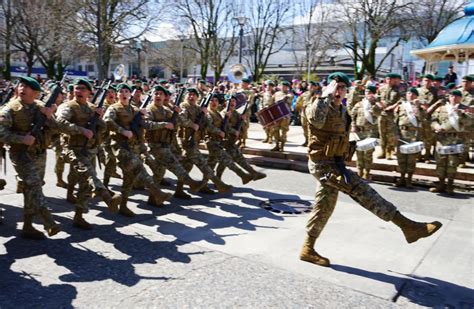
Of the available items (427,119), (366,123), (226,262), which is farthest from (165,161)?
(427,119)

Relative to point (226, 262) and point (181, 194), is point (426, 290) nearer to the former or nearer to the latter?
point (226, 262)

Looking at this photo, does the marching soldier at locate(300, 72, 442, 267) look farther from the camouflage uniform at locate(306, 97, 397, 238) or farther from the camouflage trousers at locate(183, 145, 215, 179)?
the camouflage trousers at locate(183, 145, 215, 179)

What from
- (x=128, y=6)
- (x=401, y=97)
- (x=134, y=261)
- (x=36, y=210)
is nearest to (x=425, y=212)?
(x=401, y=97)

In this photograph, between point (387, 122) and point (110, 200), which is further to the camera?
point (387, 122)

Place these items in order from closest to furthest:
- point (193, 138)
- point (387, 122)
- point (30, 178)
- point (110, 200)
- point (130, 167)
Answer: point (30, 178), point (110, 200), point (130, 167), point (193, 138), point (387, 122)

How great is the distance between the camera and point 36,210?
18.0 ft

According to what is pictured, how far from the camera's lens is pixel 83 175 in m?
6.25

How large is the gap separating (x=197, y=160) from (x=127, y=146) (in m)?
1.58

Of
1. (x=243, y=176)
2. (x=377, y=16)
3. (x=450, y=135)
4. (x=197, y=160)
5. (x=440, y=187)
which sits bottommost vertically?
(x=440, y=187)

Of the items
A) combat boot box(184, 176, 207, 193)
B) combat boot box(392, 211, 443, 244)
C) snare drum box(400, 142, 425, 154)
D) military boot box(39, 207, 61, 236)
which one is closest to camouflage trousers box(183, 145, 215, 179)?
combat boot box(184, 176, 207, 193)

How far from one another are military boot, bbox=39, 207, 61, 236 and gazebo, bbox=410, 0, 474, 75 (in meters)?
13.5

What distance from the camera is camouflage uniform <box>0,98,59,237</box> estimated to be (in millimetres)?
5461

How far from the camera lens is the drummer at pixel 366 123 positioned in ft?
33.4

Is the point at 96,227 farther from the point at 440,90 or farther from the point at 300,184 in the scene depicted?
the point at 440,90
